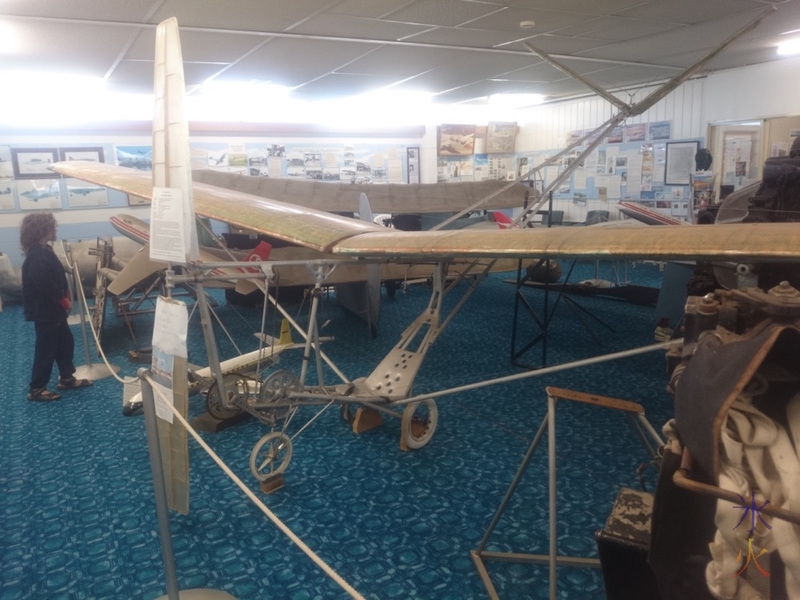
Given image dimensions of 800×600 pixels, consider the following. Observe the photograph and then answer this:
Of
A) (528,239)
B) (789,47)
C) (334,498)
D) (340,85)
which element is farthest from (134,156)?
(789,47)

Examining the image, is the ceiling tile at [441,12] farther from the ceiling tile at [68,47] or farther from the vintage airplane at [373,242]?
the ceiling tile at [68,47]

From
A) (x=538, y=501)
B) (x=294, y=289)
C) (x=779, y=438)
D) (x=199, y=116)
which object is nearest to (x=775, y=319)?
(x=779, y=438)

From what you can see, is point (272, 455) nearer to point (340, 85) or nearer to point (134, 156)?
point (340, 85)

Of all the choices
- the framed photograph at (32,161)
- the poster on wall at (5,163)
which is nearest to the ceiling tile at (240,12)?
the framed photograph at (32,161)

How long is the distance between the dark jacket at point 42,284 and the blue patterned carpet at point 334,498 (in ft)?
2.64

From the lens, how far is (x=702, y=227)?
4.60 ft

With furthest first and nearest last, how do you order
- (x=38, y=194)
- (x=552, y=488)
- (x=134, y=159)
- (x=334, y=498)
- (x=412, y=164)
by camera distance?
1. (x=412, y=164)
2. (x=134, y=159)
3. (x=38, y=194)
4. (x=334, y=498)
5. (x=552, y=488)

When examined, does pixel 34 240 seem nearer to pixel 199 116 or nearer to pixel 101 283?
pixel 101 283

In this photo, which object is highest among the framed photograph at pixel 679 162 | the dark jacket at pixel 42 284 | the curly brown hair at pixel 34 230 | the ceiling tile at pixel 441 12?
the ceiling tile at pixel 441 12

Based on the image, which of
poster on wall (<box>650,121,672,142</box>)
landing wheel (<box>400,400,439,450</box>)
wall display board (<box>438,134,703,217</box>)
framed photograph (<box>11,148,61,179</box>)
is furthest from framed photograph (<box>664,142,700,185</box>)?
framed photograph (<box>11,148,61,179</box>)

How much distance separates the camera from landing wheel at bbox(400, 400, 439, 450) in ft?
12.2

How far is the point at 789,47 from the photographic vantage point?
7797 millimetres

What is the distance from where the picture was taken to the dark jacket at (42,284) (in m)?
4.77

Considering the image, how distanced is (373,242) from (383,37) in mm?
4746
